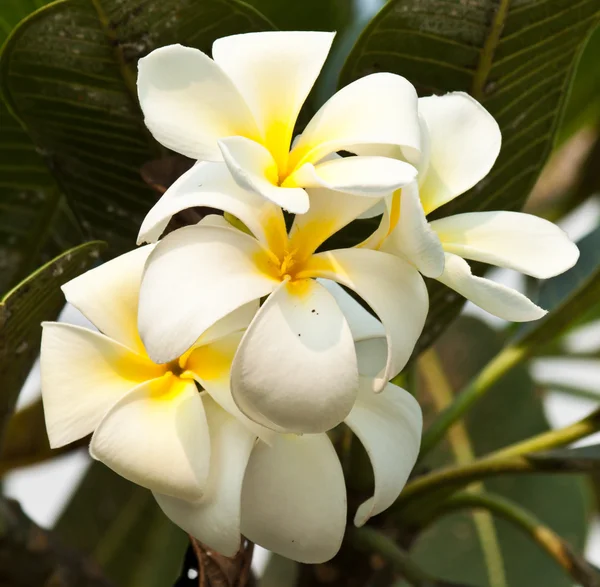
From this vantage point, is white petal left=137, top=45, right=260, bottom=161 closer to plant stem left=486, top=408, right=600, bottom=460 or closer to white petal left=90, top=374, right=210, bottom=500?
white petal left=90, top=374, right=210, bottom=500

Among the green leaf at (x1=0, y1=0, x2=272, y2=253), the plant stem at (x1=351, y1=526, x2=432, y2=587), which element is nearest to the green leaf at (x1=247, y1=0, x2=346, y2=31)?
the green leaf at (x1=0, y1=0, x2=272, y2=253)

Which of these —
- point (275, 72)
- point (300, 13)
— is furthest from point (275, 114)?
point (300, 13)

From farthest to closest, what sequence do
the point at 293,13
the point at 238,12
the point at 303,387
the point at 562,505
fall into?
the point at 562,505
the point at 293,13
the point at 238,12
the point at 303,387

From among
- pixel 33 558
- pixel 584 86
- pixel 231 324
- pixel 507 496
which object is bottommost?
pixel 507 496

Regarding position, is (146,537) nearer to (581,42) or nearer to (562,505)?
(562,505)

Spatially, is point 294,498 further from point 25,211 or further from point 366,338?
point 25,211

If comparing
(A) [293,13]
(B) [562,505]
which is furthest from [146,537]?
(A) [293,13]
